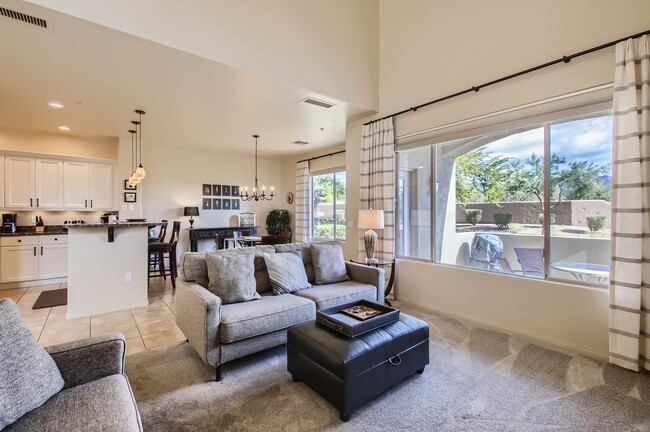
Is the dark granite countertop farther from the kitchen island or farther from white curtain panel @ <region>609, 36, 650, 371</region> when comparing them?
white curtain panel @ <region>609, 36, 650, 371</region>

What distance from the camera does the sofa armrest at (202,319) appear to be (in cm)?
218

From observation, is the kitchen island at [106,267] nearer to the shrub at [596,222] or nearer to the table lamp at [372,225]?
the table lamp at [372,225]

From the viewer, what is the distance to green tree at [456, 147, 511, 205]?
11.1ft

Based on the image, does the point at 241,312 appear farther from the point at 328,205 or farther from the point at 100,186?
the point at 100,186

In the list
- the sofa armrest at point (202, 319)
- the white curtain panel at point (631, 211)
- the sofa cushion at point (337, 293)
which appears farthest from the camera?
the sofa cushion at point (337, 293)

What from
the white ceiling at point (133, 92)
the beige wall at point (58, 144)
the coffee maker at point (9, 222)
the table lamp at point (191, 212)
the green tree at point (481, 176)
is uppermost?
the white ceiling at point (133, 92)

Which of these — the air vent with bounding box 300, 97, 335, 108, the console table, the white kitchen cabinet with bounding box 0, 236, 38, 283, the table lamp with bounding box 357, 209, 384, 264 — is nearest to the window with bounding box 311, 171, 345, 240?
the console table

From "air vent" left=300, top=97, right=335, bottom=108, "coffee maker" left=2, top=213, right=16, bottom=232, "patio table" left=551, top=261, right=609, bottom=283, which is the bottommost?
"patio table" left=551, top=261, right=609, bottom=283

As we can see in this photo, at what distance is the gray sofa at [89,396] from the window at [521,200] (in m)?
3.52

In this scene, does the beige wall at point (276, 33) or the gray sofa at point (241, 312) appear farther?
the beige wall at point (276, 33)

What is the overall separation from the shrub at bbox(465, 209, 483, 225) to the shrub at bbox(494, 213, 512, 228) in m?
0.18

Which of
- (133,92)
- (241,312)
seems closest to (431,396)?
(241,312)

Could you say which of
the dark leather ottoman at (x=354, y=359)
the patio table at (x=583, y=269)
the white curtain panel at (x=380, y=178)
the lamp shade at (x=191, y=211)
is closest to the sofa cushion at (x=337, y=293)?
the dark leather ottoman at (x=354, y=359)

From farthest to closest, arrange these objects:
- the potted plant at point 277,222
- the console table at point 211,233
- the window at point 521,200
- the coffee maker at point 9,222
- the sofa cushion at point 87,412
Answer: the potted plant at point 277,222, the console table at point 211,233, the coffee maker at point 9,222, the window at point 521,200, the sofa cushion at point 87,412
